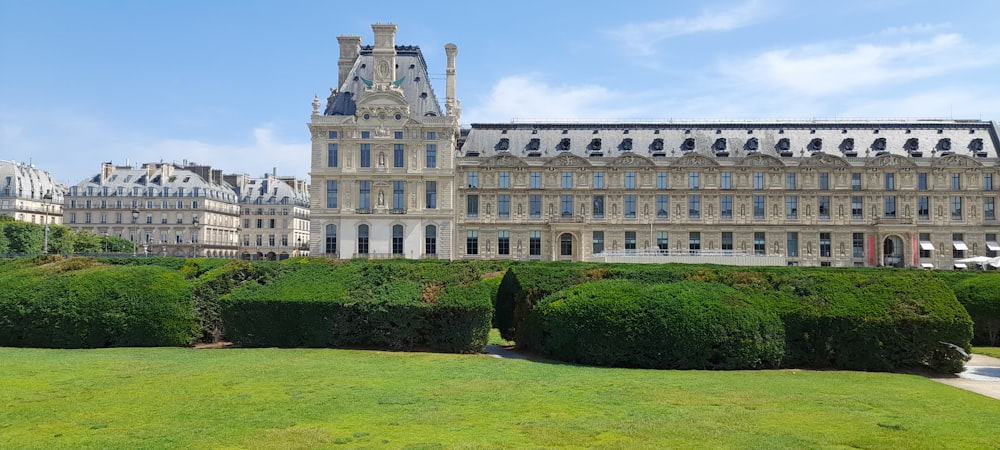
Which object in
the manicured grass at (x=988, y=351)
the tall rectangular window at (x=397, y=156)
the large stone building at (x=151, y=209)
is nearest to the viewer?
the manicured grass at (x=988, y=351)

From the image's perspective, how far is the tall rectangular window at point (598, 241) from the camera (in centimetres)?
7762

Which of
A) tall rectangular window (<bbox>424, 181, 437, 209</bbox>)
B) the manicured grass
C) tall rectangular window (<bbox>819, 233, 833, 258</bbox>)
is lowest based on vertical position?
the manicured grass

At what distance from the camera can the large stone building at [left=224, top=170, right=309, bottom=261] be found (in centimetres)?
12494

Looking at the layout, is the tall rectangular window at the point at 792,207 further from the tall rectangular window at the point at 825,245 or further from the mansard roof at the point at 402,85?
the mansard roof at the point at 402,85

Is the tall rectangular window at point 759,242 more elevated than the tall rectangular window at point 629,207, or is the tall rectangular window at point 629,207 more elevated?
the tall rectangular window at point 629,207

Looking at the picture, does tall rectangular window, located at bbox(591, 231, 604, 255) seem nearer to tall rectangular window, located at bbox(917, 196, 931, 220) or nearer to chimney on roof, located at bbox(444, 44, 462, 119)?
chimney on roof, located at bbox(444, 44, 462, 119)

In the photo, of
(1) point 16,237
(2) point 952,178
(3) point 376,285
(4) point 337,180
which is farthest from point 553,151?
(1) point 16,237

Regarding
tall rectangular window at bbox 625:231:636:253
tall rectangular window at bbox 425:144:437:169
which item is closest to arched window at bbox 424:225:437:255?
tall rectangular window at bbox 425:144:437:169

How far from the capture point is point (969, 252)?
76.7 metres

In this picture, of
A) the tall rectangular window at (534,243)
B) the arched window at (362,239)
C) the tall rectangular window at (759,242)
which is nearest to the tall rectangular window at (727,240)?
the tall rectangular window at (759,242)

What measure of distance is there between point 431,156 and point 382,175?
496 centimetres

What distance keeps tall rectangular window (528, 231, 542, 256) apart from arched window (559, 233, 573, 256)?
7.22ft

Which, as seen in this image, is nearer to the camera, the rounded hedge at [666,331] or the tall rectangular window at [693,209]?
the rounded hedge at [666,331]

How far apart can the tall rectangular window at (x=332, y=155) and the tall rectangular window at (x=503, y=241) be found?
17197mm
